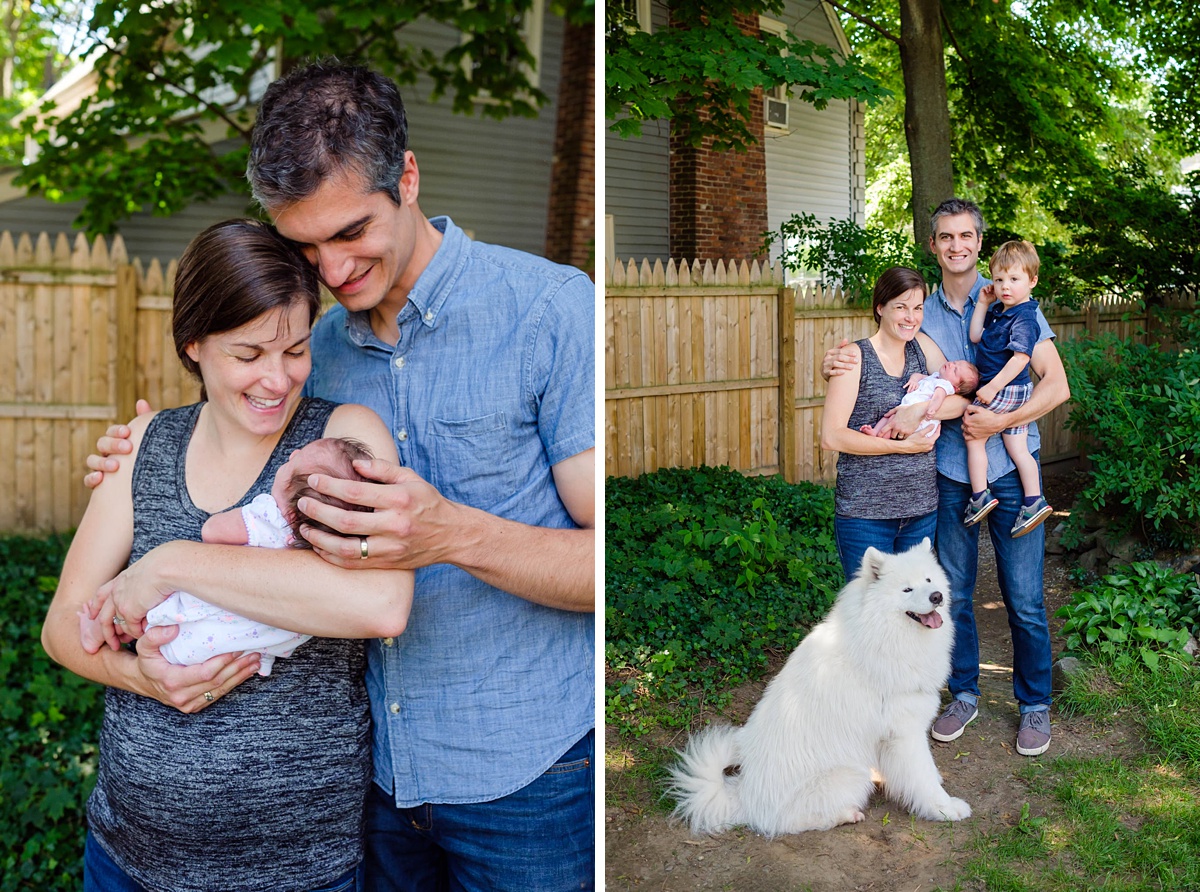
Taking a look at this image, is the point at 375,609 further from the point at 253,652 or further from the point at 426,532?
the point at 253,652

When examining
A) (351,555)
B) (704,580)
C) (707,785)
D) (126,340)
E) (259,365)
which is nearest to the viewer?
(351,555)

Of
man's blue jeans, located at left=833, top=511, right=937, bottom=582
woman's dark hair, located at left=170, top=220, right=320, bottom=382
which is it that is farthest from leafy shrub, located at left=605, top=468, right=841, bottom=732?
woman's dark hair, located at left=170, top=220, right=320, bottom=382

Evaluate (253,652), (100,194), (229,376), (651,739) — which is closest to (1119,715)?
(651,739)

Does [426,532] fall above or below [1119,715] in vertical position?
above

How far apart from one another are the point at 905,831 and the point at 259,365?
142cm

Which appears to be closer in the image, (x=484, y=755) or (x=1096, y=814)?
(x=484, y=755)

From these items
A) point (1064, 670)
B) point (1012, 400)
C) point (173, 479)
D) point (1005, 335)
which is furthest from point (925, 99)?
point (173, 479)

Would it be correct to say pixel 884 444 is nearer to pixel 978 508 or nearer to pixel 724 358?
pixel 978 508

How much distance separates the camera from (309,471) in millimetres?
1279

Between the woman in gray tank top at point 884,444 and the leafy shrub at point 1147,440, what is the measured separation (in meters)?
0.34

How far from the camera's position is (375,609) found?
48.9 inches

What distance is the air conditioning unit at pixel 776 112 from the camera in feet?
5.82

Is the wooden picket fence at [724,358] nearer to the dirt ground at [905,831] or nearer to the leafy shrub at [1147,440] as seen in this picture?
the leafy shrub at [1147,440]

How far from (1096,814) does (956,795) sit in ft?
0.81
